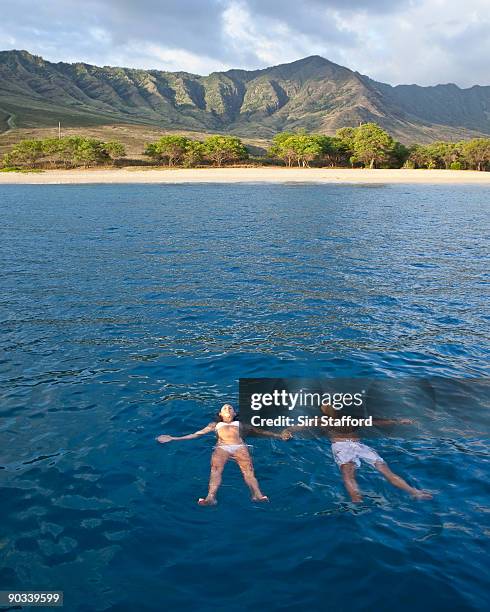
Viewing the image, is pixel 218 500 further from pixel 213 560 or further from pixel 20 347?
pixel 20 347

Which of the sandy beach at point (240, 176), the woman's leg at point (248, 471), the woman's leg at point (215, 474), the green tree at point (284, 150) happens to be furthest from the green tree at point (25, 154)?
the woman's leg at point (248, 471)

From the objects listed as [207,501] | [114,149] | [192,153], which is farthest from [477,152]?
[207,501]

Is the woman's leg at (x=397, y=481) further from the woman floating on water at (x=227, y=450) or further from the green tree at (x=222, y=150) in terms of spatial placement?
the green tree at (x=222, y=150)

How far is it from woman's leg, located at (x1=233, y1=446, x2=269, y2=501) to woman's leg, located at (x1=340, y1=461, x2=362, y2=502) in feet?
5.07

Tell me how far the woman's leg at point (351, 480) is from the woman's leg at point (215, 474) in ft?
7.48

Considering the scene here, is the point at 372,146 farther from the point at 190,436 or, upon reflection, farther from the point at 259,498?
A: the point at 259,498

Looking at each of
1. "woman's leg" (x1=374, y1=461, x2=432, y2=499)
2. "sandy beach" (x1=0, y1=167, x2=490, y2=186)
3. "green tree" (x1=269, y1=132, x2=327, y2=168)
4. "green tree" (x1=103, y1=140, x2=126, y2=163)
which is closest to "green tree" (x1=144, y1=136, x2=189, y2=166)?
"green tree" (x1=103, y1=140, x2=126, y2=163)

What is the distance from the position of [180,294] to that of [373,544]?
1567 centimetres

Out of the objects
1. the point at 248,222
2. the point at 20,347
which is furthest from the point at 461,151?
the point at 20,347

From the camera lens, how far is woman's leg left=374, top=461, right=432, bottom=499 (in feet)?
28.5

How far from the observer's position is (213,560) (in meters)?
7.25

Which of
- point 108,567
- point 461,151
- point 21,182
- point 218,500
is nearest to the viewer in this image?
point 108,567

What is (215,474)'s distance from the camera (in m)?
9.16

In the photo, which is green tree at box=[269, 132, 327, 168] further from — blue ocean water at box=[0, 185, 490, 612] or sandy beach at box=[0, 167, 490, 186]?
blue ocean water at box=[0, 185, 490, 612]
